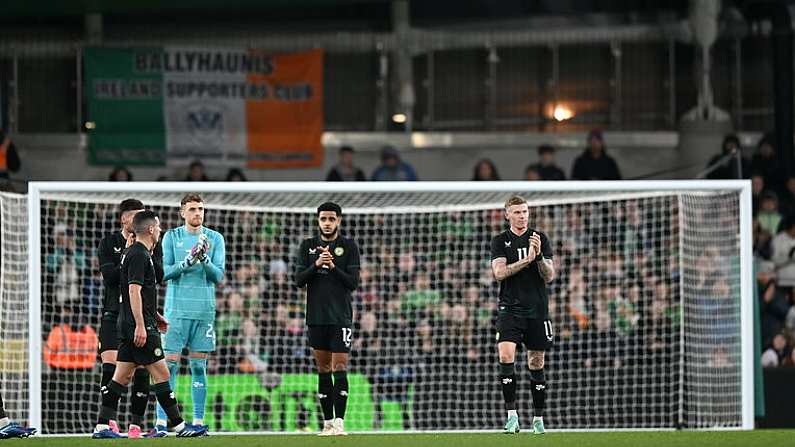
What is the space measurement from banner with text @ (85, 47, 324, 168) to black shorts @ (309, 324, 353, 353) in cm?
858

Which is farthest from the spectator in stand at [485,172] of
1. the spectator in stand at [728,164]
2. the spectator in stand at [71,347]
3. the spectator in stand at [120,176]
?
Result: the spectator in stand at [71,347]

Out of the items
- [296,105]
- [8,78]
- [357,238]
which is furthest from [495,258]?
[8,78]

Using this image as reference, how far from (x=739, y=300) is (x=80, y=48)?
9.62 meters

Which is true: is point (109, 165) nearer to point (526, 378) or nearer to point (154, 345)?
point (526, 378)

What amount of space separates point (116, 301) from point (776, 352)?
7.15 metres

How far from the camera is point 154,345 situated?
33.1 feet

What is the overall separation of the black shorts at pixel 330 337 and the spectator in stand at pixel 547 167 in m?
7.16

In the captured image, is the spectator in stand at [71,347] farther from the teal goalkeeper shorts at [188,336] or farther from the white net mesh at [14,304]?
the teal goalkeeper shorts at [188,336]

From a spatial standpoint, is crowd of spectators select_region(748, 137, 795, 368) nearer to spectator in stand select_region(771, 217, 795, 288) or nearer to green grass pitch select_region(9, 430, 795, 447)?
spectator in stand select_region(771, 217, 795, 288)

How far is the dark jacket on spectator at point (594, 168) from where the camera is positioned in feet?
59.5

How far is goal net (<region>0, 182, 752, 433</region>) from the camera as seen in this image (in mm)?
13859

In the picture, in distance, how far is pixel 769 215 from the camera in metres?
17.5

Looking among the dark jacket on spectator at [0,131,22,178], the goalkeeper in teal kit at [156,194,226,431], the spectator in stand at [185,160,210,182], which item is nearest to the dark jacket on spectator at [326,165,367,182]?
the spectator in stand at [185,160,210,182]

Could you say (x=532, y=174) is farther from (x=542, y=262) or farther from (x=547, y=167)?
(x=542, y=262)
